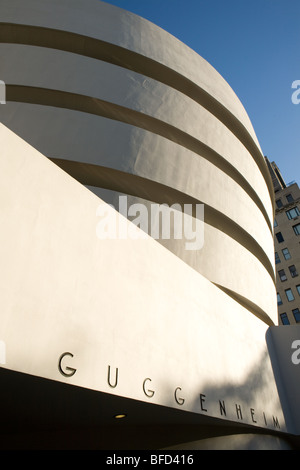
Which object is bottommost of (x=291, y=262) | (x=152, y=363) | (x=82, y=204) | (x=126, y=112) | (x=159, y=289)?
(x=152, y=363)

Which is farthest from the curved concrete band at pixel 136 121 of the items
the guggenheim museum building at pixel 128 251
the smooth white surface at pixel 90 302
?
the smooth white surface at pixel 90 302

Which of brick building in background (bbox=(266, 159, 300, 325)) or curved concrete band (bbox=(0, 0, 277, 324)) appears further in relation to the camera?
brick building in background (bbox=(266, 159, 300, 325))

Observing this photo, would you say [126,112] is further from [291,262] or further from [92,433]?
[291,262]

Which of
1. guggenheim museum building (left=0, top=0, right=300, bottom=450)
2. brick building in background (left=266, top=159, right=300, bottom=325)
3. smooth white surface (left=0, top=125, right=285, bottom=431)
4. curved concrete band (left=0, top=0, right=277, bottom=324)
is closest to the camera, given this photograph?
smooth white surface (left=0, top=125, right=285, bottom=431)

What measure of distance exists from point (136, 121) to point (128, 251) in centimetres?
618

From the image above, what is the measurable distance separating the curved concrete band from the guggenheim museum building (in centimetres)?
5

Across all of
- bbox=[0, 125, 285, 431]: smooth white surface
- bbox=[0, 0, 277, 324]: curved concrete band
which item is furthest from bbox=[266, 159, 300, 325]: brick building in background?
bbox=[0, 125, 285, 431]: smooth white surface

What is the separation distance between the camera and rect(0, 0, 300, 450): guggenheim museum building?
346 cm

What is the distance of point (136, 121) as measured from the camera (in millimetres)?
9750

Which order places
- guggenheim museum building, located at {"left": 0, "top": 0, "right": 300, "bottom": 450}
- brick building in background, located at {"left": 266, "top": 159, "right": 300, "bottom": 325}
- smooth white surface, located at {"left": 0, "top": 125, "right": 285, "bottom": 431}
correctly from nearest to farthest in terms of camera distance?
smooth white surface, located at {"left": 0, "top": 125, "right": 285, "bottom": 431}
guggenheim museum building, located at {"left": 0, "top": 0, "right": 300, "bottom": 450}
brick building in background, located at {"left": 266, "top": 159, "right": 300, "bottom": 325}

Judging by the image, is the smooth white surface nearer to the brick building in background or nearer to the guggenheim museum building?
the guggenheim museum building

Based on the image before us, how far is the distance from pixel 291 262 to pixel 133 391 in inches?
1431

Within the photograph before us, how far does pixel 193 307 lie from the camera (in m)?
5.68
